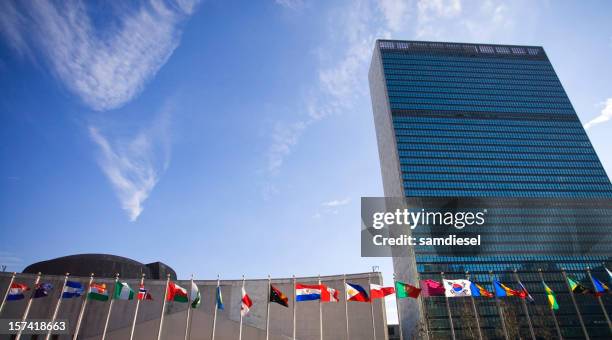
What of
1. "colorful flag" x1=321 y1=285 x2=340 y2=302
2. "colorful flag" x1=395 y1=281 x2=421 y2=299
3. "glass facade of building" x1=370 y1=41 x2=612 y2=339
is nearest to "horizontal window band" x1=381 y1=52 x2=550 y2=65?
"glass facade of building" x1=370 y1=41 x2=612 y2=339

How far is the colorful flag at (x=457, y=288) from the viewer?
3369cm

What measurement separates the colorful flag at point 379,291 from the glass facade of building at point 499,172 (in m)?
87.1

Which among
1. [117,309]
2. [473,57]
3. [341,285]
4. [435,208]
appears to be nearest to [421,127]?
[435,208]

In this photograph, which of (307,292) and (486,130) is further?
(486,130)

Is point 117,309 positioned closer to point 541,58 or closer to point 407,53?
point 407,53

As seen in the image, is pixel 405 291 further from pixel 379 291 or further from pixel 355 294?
Answer: pixel 355 294

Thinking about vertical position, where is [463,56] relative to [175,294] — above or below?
above

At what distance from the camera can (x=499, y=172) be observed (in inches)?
5384

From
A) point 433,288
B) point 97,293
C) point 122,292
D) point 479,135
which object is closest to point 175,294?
point 122,292

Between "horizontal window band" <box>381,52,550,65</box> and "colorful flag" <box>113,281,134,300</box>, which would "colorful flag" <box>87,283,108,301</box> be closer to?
"colorful flag" <box>113,281,134,300</box>

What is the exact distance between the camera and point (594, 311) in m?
121

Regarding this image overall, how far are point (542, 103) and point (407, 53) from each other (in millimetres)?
60815

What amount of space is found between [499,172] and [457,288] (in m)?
119

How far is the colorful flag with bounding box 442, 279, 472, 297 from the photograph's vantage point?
3369cm
